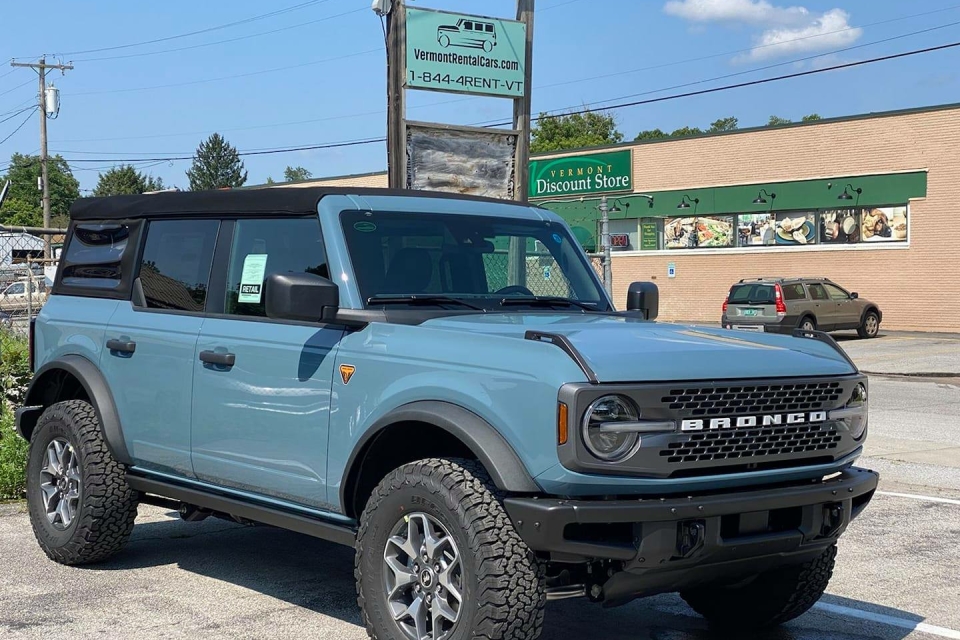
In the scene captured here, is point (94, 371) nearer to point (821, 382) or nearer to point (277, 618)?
point (277, 618)

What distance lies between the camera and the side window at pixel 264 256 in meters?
5.64

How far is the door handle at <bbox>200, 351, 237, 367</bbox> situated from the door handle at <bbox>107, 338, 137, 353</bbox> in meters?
0.67

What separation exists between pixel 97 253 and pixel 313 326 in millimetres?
2262

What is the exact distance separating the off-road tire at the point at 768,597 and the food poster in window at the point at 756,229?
33.8 m

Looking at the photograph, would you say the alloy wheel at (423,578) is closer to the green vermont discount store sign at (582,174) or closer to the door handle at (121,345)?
the door handle at (121,345)

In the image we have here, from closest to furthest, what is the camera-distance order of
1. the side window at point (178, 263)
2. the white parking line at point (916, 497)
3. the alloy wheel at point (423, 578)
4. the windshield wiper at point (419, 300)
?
the alloy wheel at point (423, 578) < the windshield wiper at point (419, 300) < the side window at point (178, 263) < the white parking line at point (916, 497)

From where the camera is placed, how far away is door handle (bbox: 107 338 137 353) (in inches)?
248

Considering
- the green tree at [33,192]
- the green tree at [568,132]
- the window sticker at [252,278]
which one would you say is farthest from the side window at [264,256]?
the green tree at [33,192]

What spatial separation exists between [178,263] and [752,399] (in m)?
3.26

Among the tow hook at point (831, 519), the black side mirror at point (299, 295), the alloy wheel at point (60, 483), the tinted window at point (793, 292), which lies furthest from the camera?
the tinted window at point (793, 292)

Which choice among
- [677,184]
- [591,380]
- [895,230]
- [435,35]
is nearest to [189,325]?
[591,380]

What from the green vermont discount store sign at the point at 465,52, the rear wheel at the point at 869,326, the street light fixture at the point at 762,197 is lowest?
the rear wheel at the point at 869,326

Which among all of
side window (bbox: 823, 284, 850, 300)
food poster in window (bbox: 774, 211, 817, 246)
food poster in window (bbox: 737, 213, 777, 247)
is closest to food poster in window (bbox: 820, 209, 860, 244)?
food poster in window (bbox: 774, 211, 817, 246)

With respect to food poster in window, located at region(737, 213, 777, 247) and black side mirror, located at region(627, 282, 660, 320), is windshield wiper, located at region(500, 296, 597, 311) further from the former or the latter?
food poster in window, located at region(737, 213, 777, 247)
